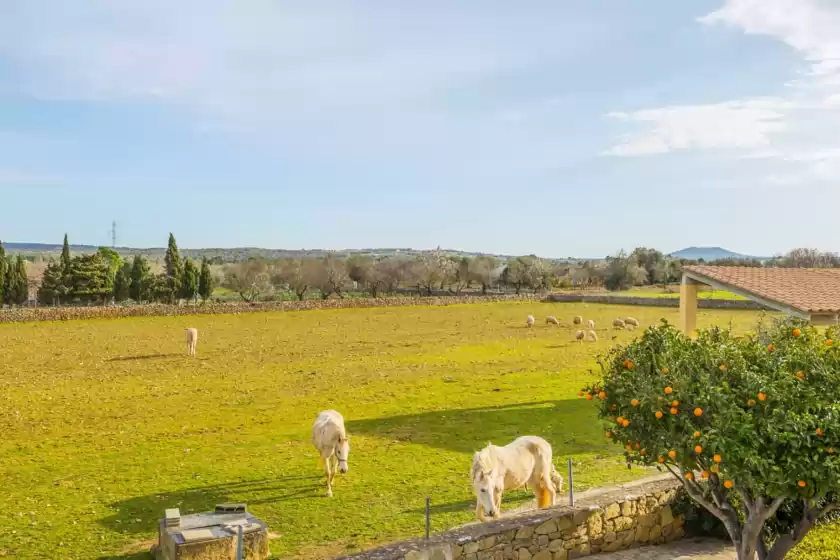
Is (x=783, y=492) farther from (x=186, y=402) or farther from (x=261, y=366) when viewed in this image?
(x=261, y=366)

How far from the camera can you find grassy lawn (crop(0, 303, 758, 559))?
10.2 m

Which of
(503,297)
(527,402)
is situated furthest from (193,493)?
(503,297)

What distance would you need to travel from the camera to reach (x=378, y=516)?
10.3 metres

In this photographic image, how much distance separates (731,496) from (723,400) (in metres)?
2.87

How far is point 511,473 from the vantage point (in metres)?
10.1

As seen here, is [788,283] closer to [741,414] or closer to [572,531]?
[572,531]

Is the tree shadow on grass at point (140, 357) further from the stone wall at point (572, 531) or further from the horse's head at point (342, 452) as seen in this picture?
the stone wall at point (572, 531)

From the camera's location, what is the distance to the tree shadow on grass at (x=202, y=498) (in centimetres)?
1010

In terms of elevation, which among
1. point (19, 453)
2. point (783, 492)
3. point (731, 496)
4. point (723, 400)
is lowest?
point (19, 453)

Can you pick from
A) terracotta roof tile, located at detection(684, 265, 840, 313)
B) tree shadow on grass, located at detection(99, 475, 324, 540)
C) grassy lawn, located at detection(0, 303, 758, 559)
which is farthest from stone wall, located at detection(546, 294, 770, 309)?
tree shadow on grass, located at detection(99, 475, 324, 540)

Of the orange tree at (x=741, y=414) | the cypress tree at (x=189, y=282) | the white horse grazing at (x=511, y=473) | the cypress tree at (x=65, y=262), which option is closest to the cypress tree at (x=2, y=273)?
the cypress tree at (x=65, y=262)

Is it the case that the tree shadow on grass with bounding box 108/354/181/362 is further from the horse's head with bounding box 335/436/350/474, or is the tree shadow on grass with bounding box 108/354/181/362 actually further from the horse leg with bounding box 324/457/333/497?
the horse's head with bounding box 335/436/350/474

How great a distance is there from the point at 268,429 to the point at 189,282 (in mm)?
58968

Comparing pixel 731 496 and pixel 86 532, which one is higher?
pixel 731 496
